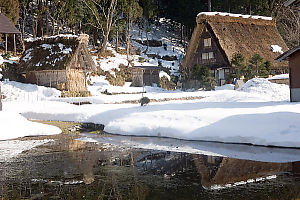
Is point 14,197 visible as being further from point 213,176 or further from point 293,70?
point 293,70

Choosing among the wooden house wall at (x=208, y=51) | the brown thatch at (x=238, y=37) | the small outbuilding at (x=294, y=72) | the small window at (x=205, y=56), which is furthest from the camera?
the small window at (x=205, y=56)

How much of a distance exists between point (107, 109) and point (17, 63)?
15115mm

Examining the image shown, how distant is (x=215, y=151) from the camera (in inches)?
384

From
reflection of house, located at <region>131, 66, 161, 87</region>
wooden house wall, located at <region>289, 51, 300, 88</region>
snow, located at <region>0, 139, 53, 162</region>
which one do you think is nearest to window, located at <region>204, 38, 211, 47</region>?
reflection of house, located at <region>131, 66, 161, 87</region>

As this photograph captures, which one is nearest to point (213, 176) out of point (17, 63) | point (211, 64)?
point (17, 63)

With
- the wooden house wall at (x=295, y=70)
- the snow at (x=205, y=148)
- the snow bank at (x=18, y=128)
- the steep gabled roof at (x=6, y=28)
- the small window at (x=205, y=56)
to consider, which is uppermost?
the small window at (x=205, y=56)

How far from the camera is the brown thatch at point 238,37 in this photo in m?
33.2

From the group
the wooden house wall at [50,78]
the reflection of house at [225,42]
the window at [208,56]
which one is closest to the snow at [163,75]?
the reflection of house at [225,42]

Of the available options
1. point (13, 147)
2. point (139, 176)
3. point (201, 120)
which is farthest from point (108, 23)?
point (139, 176)

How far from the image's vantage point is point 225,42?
33.3 m

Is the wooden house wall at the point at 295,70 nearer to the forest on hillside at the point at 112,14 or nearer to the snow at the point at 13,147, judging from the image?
the snow at the point at 13,147

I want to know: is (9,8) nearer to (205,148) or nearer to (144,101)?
(144,101)

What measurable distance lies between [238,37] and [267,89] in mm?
13927

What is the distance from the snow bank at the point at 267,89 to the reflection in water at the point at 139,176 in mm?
13026
